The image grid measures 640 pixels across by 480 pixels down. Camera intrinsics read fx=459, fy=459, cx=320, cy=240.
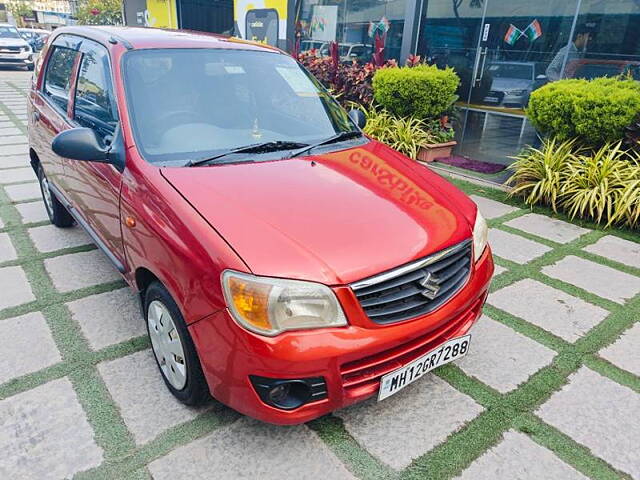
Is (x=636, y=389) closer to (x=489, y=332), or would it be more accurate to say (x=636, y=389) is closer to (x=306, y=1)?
(x=489, y=332)

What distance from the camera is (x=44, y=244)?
3758 mm

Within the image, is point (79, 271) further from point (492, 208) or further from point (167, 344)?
point (492, 208)

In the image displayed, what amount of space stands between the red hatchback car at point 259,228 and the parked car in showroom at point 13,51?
1745 cm

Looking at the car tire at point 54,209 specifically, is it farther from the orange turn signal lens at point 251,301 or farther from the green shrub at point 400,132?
the green shrub at point 400,132

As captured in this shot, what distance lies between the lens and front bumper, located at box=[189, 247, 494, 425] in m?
1.60

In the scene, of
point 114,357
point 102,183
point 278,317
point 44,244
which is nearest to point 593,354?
point 278,317

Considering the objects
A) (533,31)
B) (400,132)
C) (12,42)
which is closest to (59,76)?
(400,132)

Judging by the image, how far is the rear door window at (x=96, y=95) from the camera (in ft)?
8.21

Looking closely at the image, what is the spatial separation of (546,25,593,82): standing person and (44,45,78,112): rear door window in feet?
18.8

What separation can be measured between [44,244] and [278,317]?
301 cm

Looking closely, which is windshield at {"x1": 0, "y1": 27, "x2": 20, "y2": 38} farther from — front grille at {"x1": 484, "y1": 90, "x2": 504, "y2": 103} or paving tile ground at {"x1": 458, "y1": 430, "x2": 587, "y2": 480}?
paving tile ground at {"x1": 458, "y1": 430, "x2": 587, "y2": 480}

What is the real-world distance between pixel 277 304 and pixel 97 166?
1.61 metres

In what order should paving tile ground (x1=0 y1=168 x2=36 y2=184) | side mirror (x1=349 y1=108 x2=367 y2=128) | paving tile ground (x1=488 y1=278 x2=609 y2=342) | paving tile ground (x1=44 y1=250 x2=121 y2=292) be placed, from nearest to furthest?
paving tile ground (x1=488 y1=278 x2=609 y2=342)
paving tile ground (x1=44 y1=250 x2=121 y2=292)
side mirror (x1=349 y1=108 x2=367 y2=128)
paving tile ground (x1=0 y1=168 x2=36 y2=184)

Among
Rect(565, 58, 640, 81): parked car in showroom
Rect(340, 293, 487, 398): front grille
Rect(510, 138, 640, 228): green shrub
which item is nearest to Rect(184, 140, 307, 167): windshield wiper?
Rect(340, 293, 487, 398): front grille
